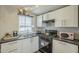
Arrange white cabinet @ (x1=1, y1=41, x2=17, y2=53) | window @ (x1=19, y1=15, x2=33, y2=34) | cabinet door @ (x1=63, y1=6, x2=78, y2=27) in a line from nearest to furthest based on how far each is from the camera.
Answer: white cabinet @ (x1=1, y1=41, x2=17, y2=53), cabinet door @ (x1=63, y1=6, x2=78, y2=27), window @ (x1=19, y1=15, x2=33, y2=34)

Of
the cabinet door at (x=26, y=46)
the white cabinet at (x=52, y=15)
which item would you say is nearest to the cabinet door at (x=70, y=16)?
the white cabinet at (x=52, y=15)

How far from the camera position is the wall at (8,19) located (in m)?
1.41

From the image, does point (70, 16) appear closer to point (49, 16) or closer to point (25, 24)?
point (49, 16)

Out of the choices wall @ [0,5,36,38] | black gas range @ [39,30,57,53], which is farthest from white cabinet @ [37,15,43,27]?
black gas range @ [39,30,57,53]

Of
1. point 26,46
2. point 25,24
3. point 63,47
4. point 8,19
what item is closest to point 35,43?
point 26,46

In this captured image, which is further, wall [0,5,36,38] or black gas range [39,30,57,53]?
black gas range [39,30,57,53]

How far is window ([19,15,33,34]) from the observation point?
1629 millimetres

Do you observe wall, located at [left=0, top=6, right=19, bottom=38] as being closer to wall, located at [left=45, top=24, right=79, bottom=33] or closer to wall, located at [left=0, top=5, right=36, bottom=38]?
wall, located at [left=0, top=5, right=36, bottom=38]

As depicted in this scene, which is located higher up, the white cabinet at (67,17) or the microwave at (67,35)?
the white cabinet at (67,17)

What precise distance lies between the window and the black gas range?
32cm

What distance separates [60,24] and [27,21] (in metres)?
0.68

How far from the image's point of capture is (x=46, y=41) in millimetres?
1654

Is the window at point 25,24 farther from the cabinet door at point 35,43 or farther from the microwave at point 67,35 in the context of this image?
the microwave at point 67,35

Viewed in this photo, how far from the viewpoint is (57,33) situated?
1669 mm
